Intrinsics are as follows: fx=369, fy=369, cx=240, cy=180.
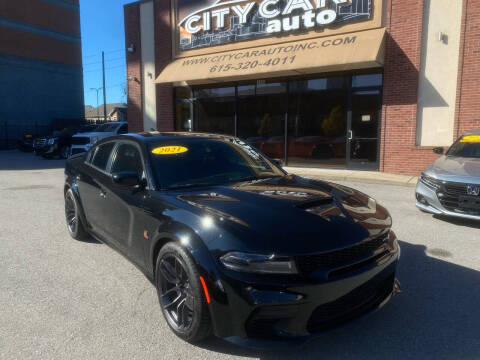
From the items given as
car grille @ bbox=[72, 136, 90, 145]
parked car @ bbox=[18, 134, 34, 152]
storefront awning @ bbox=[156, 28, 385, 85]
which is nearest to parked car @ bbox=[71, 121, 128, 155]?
car grille @ bbox=[72, 136, 90, 145]

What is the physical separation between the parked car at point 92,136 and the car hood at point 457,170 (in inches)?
528

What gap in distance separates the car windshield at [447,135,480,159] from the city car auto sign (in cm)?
592

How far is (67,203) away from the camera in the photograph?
209 inches

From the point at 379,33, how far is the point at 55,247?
33.9 feet

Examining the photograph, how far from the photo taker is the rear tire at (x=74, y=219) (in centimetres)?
491

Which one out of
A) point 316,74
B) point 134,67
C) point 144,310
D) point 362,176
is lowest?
point 144,310

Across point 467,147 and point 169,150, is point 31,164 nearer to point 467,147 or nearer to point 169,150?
point 169,150

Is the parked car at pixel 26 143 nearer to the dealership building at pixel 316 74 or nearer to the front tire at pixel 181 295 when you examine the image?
the dealership building at pixel 316 74

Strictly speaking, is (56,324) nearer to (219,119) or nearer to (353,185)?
(353,185)

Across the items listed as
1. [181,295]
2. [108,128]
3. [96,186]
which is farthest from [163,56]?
[181,295]

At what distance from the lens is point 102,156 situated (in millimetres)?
4453

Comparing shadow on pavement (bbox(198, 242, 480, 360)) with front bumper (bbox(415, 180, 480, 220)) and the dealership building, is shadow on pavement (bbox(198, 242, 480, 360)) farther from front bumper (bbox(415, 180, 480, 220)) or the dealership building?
the dealership building

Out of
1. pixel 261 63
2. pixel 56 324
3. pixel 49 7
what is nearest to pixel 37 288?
pixel 56 324

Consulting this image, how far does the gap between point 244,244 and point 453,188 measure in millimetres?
4537
